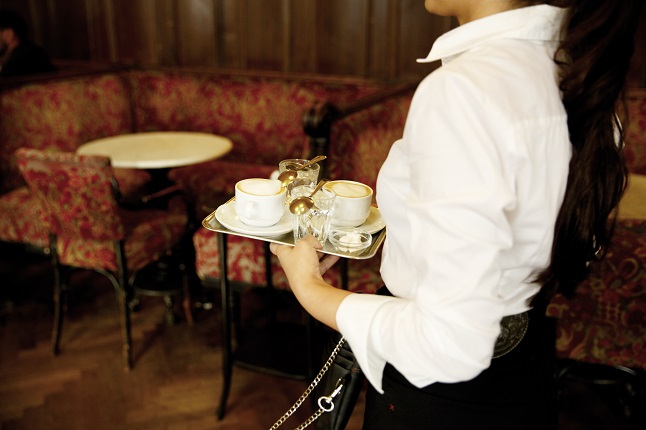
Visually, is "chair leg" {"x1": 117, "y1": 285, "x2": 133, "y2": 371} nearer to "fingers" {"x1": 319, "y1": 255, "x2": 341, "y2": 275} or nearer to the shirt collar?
"fingers" {"x1": 319, "y1": 255, "x2": 341, "y2": 275}

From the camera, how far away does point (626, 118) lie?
3.00 feet

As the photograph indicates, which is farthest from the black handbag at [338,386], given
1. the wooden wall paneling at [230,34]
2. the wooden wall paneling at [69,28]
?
the wooden wall paneling at [69,28]

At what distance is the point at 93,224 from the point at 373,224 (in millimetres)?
1673

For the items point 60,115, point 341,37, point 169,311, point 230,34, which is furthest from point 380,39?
point 169,311

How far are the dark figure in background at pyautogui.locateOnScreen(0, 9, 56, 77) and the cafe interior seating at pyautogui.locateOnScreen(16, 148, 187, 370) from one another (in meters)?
1.83

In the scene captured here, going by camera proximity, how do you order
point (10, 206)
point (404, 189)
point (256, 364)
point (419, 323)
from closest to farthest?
point (419, 323)
point (404, 189)
point (256, 364)
point (10, 206)

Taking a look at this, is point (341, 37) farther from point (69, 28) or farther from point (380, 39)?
point (69, 28)

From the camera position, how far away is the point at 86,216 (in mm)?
2406

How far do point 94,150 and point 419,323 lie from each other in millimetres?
2857

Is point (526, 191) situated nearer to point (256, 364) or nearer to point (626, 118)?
point (626, 118)

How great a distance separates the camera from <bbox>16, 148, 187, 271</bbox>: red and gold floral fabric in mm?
2289

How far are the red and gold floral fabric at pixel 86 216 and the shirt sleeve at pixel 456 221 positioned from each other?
6.06ft

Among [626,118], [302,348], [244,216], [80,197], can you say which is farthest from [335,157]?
[626,118]

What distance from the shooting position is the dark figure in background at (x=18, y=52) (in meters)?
4.05
